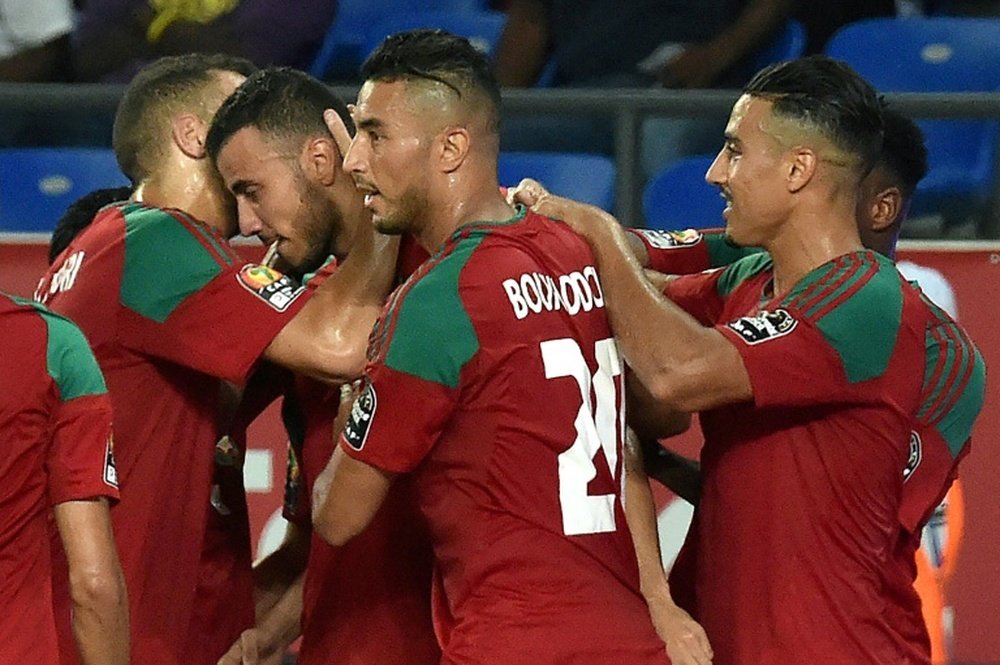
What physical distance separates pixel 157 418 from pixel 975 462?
102 inches

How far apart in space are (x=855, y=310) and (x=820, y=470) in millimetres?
287

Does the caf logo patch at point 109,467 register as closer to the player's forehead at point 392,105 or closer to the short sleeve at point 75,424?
the short sleeve at point 75,424

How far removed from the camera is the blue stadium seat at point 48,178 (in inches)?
212

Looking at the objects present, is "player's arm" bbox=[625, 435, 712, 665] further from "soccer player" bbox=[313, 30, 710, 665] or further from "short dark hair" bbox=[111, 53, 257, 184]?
"short dark hair" bbox=[111, 53, 257, 184]

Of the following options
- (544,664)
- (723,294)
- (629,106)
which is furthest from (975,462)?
(544,664)

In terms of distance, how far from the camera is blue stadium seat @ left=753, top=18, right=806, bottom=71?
230 inches

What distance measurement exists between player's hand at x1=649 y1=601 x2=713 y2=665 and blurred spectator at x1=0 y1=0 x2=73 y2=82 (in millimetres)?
3821

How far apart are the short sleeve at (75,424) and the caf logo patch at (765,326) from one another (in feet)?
3.52

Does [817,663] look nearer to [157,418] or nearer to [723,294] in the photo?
[723,294]

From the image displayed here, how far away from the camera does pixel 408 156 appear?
2.97 m

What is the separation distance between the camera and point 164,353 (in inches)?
125

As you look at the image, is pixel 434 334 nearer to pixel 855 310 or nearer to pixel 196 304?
pixel 196 304

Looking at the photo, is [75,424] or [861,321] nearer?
[75,424]

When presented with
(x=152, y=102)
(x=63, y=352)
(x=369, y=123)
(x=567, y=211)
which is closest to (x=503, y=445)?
(x=567, y=211)
